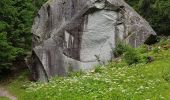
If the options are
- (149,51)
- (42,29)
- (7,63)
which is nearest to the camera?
(149,51)

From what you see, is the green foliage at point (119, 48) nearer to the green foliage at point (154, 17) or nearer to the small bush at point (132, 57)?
the green foliage at point (154, 17)

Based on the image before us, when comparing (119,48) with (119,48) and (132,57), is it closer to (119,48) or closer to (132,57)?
(119,48)

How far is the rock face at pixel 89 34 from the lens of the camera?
3997 centimetres

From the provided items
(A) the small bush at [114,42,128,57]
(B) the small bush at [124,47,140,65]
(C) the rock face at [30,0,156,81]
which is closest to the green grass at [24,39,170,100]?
(B) the small bush at [124,47,140,65]

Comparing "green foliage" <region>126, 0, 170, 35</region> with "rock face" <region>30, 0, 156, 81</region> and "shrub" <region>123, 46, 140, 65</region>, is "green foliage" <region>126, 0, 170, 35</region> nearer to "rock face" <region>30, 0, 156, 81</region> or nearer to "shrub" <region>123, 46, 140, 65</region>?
"rock face" <region>30, 0, 156, 81</region>

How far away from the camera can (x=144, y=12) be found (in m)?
49.7

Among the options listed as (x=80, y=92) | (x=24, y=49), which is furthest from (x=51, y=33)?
(x=80, y=92)

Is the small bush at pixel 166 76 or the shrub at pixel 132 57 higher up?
the shrub at pixel 132 57

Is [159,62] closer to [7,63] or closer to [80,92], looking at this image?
[80,92]

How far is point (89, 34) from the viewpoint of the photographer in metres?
40.6

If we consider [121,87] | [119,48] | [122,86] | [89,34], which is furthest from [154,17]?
[121,87]

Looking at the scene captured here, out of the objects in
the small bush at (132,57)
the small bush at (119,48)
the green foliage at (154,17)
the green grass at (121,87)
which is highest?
the green foliage at (154,17)

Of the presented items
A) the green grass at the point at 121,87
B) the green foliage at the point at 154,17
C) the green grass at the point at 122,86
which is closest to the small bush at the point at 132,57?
the green grass at the point at 122,86

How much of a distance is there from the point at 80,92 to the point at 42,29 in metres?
23.8
